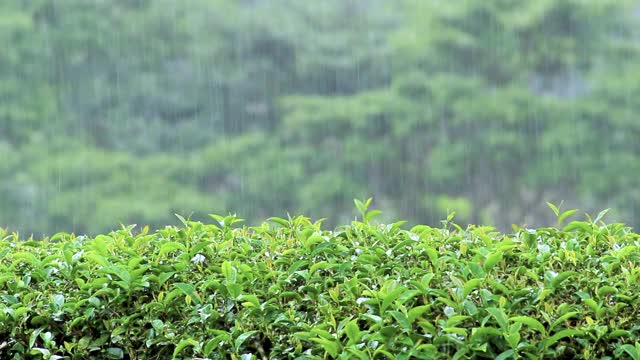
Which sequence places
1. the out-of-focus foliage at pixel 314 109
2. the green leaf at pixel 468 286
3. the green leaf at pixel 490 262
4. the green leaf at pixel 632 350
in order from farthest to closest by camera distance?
the out-of-focus foliage at pixel 314 109 → the green leaf at pixel 490 262 → the green leaf at pixel 468 286 → the green leaf at pixel 632 350

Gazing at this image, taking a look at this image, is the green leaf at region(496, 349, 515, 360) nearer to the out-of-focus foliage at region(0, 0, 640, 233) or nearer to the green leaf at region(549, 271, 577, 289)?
the green leaf at region(549, 271, 577, 289)

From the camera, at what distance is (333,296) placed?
63.1 inches

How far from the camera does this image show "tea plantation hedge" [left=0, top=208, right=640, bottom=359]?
1478 mm

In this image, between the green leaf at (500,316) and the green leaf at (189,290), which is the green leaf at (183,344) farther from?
the green leaf at (500,316)

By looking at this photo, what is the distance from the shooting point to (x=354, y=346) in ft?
4.79

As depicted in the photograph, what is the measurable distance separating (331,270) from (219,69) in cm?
1105

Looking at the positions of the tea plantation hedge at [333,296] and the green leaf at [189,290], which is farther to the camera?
the green leaf at [189,290]

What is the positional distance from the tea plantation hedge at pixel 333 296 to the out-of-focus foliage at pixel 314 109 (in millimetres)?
9325

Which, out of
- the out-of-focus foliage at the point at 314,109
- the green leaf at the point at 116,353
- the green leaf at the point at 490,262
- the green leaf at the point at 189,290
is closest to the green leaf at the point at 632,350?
the green leaf at the point at 490,262

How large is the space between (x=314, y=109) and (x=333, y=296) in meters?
10.4

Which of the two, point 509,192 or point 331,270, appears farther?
point 509,192

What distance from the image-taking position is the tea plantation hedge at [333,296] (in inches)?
58.2

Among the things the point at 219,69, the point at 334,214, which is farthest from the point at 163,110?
the point at 334,214

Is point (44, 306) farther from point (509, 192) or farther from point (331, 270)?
point (509, 192)
